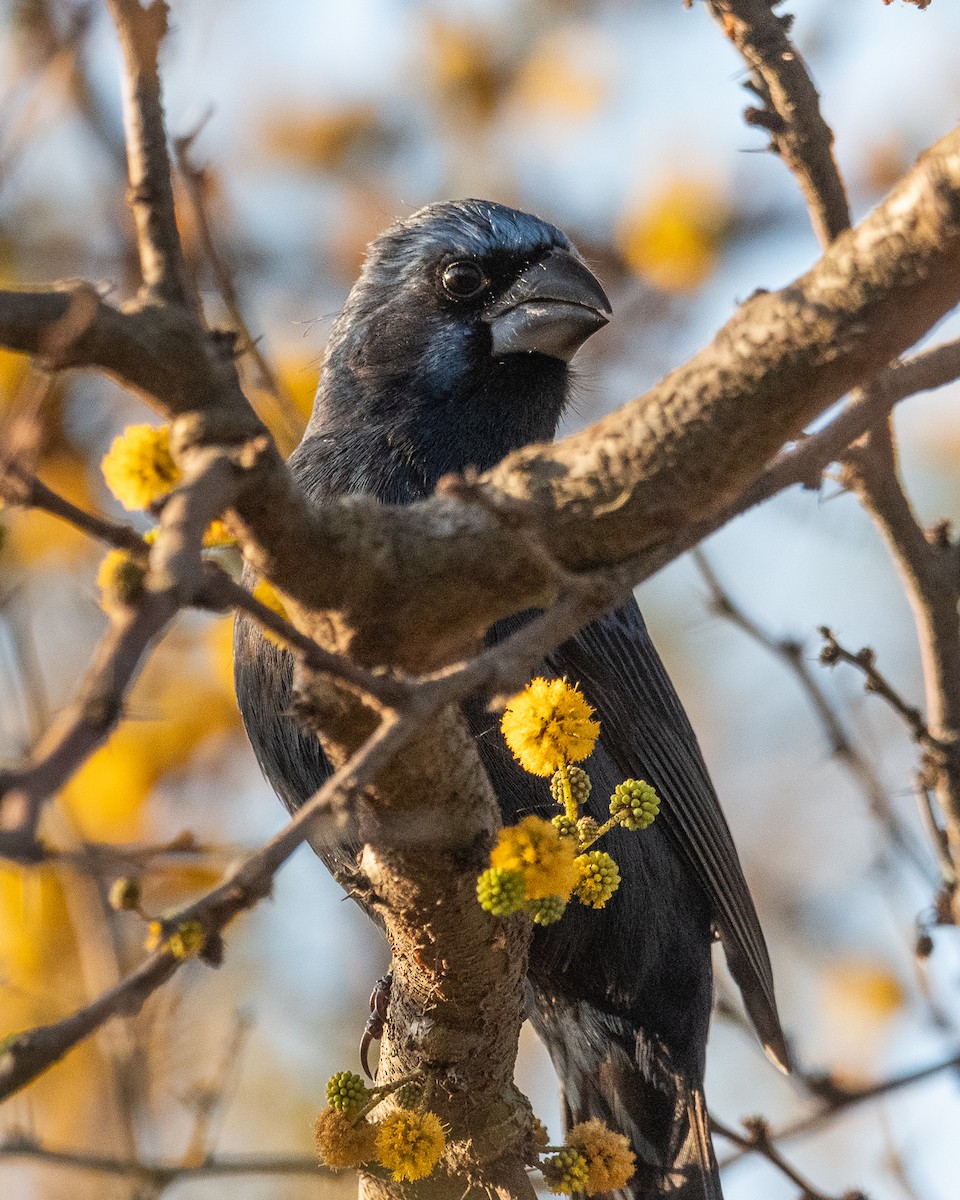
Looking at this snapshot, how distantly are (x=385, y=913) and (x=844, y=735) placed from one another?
5.66 feet

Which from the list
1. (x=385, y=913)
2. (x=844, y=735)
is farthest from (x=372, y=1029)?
(x=844, y=735)

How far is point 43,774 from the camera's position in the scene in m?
1.24

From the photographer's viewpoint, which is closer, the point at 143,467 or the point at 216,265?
the point at 143,467

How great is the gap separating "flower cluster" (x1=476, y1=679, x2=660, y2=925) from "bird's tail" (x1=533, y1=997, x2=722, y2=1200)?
210cm

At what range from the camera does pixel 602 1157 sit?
289cm

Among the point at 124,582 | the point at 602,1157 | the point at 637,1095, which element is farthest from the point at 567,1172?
the point at 124,582

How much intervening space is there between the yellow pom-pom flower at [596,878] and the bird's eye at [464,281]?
8.71 feet

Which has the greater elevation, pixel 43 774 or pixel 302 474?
pixel 302 474

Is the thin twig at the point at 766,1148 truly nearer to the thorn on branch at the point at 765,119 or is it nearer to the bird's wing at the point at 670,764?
the bird's wing at the point at 670,764

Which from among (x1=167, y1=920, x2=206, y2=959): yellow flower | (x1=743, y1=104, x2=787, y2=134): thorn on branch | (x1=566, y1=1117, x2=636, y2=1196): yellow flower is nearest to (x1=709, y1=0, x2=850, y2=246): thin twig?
(x1=743, y1=104, x2=787, y2=134): thorn on branch

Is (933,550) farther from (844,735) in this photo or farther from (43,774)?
(43,774)

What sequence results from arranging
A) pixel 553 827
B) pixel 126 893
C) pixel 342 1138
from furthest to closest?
pixel 342 1138, pixel 553 827, pixel 126 893

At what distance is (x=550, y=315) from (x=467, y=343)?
11.3 inches

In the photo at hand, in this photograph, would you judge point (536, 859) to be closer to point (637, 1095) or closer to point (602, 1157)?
point (602, 1157)
